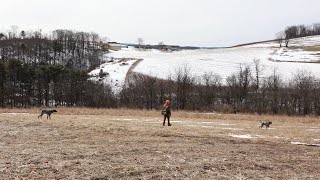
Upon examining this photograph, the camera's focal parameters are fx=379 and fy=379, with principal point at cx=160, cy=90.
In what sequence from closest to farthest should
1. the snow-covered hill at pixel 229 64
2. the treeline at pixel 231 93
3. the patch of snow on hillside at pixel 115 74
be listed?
the treeline at pixel 231 93 < the patch of snow on hillside at pixel 115 74 < the snow-covered hill at pixel 229 64

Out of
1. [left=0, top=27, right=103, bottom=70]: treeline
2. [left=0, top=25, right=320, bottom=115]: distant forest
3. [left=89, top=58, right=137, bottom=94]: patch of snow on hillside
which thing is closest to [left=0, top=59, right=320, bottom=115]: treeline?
[left=0, top=25, right=320, bottom=115]: distant forest

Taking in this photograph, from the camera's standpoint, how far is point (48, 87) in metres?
99.1

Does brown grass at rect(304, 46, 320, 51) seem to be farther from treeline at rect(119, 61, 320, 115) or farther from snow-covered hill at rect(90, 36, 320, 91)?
treeline at rect(119, 61, 320, 115)

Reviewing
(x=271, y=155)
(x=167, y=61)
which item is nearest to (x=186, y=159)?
(x=271, y=155)

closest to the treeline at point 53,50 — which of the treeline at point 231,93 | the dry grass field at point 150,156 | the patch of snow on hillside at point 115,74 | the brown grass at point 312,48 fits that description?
the patch of snow on hillside at point 115,74

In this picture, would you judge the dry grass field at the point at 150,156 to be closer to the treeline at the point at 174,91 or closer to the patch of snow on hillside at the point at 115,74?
the treeline at the point at 174,91

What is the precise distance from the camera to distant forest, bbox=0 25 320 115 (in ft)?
247

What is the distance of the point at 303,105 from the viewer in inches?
2911

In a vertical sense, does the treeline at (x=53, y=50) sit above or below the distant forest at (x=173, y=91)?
above

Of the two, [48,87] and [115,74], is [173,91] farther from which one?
[48,87]

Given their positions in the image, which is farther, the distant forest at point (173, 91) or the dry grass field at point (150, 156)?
the distant forest at point (173, 91)

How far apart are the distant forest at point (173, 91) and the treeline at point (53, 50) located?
114 ft

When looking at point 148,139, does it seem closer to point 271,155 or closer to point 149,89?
point 271,155

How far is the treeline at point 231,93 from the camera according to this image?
242 feet
